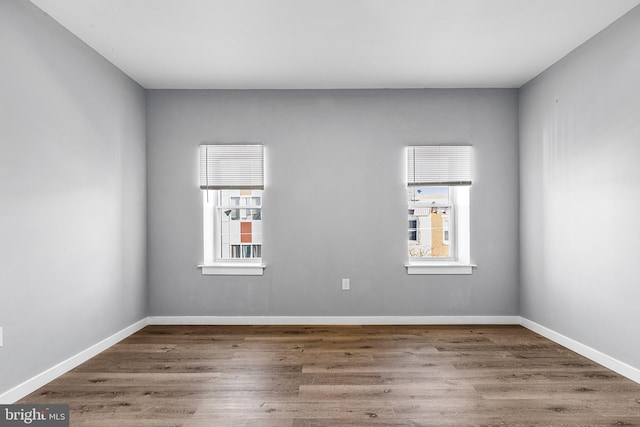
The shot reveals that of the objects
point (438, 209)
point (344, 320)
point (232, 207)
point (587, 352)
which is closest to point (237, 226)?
point (232, 207)

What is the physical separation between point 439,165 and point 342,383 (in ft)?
8.89

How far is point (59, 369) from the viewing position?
2936mm

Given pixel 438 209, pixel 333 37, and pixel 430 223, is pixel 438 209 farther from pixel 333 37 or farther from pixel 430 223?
pixel 333 37

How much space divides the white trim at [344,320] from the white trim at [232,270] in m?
0.51

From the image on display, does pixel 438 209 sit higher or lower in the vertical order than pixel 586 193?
lower

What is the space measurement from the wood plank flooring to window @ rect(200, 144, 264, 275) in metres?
0.96

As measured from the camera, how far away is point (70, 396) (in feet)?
8.57

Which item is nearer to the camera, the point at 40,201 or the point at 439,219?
the point at 40,201

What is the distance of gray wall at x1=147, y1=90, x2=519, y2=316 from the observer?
4.42 metres

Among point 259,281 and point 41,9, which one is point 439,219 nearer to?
point 259,281

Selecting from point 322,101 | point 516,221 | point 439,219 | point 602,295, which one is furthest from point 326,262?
point 602,295

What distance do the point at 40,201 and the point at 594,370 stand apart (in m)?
4.45

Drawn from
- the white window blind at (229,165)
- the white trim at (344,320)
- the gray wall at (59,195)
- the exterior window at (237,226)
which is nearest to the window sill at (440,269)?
the white trim at (344,320)

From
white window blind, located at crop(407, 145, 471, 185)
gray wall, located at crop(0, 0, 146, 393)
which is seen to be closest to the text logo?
gray wall, located at crop(0, 0, 146, 393)
